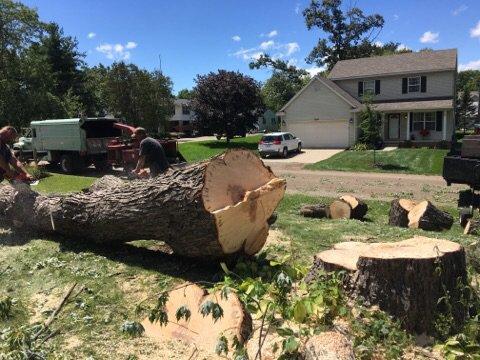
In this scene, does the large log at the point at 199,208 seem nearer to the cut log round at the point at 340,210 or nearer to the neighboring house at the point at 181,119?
the cut log round at the point at 340,210

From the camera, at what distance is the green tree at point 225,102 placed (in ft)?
104

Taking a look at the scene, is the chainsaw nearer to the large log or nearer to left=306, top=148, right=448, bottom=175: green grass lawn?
the large log

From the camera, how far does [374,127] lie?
20969mm

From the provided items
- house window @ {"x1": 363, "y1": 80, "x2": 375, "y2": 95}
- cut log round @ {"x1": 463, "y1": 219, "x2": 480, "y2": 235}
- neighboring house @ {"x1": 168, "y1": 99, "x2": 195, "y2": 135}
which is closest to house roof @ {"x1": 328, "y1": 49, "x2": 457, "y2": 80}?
house window @ {"x1": 363, "y1": 80, "x2": 375, "y2": 95}

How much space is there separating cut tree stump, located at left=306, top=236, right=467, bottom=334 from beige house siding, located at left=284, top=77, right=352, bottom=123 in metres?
26.2

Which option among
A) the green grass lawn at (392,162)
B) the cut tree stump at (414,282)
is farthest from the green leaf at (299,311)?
the green grass lawn at (392,162)

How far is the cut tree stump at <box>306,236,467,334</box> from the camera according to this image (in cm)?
353

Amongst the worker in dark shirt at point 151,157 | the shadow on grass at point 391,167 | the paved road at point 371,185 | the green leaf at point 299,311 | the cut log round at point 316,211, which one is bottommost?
the paved road at point 371,185

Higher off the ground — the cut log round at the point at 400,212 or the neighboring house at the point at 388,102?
the neighboring house at the point at 388,102

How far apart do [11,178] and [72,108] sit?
28.8m

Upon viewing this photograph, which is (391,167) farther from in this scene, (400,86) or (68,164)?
(68,164)

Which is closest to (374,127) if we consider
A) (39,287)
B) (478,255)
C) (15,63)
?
(478,255)

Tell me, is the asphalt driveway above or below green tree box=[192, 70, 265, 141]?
below

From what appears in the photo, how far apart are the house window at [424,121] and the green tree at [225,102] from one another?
11329 mm
